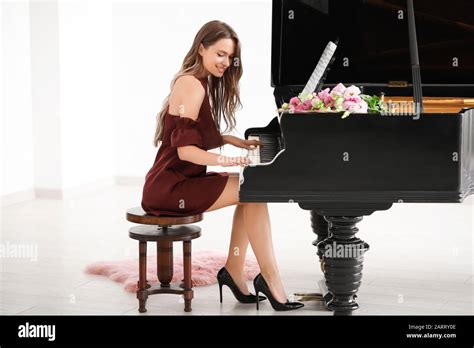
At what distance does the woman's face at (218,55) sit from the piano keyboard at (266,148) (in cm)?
41

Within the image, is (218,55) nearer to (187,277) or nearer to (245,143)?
(245,143)

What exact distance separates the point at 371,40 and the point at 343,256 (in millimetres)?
1230

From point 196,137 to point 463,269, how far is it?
1895 millimetres

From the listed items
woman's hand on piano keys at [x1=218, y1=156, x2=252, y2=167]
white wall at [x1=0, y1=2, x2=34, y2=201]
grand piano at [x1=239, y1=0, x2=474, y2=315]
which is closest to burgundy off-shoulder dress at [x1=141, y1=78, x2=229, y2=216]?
grand piano at [x1=239, y1=0, x2=474, y2=315]

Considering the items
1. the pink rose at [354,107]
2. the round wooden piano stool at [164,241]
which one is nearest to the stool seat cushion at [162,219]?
the round wooden piano stool at [164,241]

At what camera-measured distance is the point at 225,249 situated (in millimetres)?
5641

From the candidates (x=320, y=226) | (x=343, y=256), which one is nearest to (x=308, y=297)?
(x=320, y=226)

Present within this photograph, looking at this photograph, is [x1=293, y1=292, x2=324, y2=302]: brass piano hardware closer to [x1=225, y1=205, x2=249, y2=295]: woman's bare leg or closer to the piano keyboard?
[x1=225, y1=205, x2=249, y2=295]: woman's bare leg

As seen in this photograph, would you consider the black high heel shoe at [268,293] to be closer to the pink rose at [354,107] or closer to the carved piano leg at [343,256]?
the carved piano leg at [343,256]

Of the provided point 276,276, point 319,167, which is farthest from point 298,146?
point 276,276

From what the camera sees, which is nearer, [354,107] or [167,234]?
[354,107]

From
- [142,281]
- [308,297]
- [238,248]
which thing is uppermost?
[238,248]

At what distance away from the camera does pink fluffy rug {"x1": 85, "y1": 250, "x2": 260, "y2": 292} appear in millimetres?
4738

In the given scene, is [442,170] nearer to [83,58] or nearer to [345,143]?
[345,143]
